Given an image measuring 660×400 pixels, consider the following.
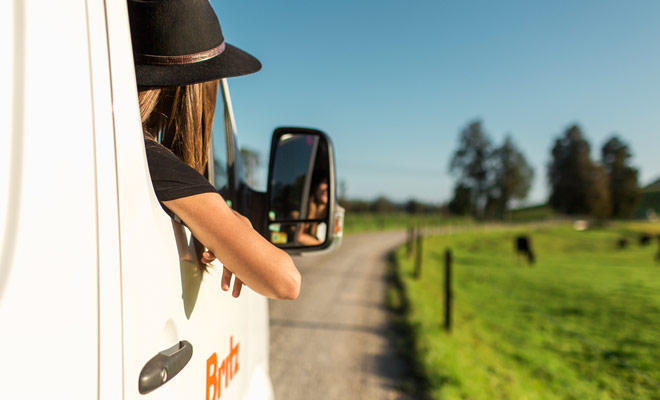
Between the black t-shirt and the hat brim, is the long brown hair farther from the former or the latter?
the black t-shirt

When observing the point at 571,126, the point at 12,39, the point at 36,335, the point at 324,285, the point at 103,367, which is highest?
the point at 571,126

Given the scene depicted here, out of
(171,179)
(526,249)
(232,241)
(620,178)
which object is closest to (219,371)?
(232,241)

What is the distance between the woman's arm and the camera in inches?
37.3

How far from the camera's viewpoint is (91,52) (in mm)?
802

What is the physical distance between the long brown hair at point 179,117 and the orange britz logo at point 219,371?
0.64m

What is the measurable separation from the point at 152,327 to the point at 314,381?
3.44 meters

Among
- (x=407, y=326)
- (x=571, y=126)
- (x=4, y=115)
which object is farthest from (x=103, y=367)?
(x=571, y=126)

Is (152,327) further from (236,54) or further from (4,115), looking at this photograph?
(236,54)

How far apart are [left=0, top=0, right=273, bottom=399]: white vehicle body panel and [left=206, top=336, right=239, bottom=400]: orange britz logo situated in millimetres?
228

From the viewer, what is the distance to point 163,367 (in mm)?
927

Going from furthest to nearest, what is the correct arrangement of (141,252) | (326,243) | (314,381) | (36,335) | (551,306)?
(551,306)
(314,381)
(326,243)
(141,252)
(36,335)

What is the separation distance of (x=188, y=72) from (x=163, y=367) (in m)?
0.77

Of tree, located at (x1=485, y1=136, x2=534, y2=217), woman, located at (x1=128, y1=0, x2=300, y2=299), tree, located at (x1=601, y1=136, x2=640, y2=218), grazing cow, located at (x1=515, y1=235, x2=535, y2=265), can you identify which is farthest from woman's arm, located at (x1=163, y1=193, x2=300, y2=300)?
tree, located at (x1=485, y1=136, x2=534, y2=217)

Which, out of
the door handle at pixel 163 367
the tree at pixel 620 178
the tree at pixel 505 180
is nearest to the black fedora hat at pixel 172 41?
the door handle at pixel 163 367
